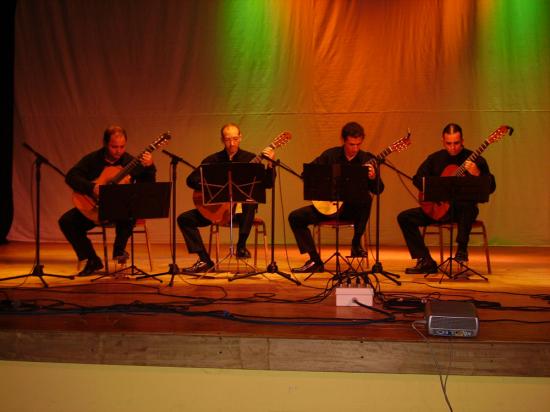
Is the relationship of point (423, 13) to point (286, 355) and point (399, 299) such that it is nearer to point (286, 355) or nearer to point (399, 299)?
point (399, 299)

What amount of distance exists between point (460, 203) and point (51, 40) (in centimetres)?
570

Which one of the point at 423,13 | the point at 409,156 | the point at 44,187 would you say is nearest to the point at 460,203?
the point at 409,156

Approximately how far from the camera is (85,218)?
19.2 feet

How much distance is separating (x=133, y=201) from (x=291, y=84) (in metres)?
3.90

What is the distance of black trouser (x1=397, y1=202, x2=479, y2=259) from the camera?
559cm

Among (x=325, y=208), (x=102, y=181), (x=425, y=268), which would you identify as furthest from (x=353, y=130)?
(x=102, y=181)

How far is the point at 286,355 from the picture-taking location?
2.94m

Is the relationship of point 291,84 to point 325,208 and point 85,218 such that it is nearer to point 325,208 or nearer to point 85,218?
point 325,208

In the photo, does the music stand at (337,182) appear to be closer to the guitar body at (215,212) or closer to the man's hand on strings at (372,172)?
the man's hand on strings at (372,172)

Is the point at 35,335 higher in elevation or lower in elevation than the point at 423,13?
lower

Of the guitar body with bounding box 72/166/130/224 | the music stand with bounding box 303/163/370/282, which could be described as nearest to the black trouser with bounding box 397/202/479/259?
the music stand with bounding box 303/163/370/282

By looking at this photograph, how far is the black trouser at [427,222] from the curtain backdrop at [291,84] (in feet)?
7.65

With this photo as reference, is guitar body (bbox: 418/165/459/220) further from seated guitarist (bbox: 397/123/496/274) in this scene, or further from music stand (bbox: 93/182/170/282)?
music stand (bbox: 93/182/170/282)

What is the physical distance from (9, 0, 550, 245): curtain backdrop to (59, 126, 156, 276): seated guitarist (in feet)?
8.59
